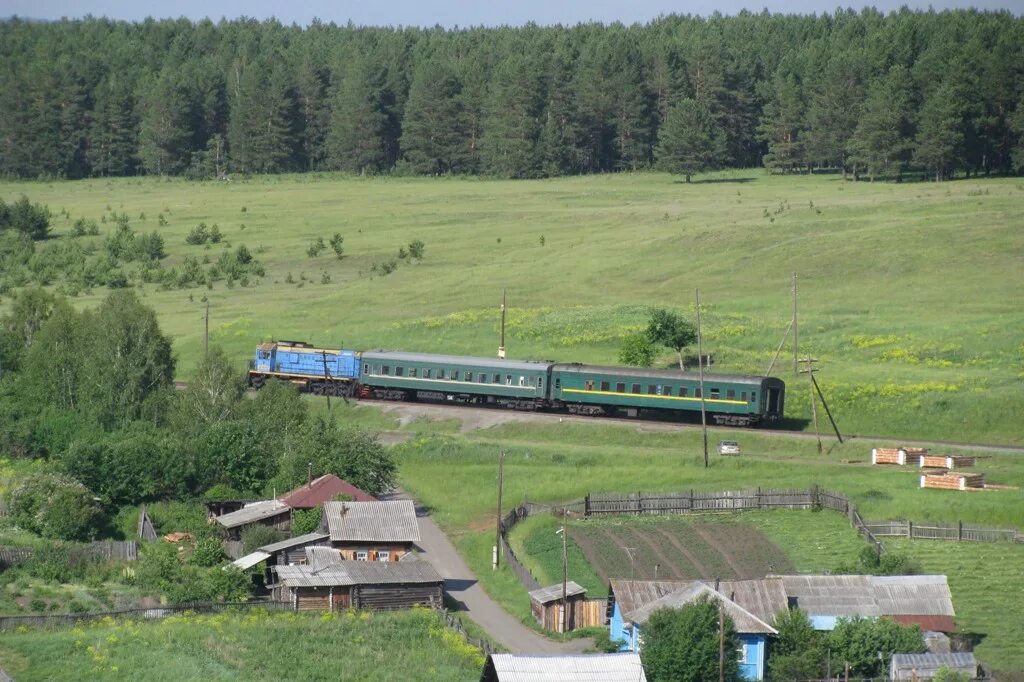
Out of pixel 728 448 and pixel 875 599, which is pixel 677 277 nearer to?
pixel 728 448

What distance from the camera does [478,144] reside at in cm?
19300

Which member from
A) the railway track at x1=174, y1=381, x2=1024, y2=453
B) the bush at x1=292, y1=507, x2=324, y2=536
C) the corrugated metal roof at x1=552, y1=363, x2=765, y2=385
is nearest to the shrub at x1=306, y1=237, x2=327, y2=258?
the railway track at x1=174, y1=381, x2=1024, y2=453

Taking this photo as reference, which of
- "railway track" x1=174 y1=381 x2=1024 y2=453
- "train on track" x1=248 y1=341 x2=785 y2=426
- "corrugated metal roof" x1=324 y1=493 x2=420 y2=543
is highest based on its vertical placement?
"train on track" x1=248 y1=341 x2=785 y2=426

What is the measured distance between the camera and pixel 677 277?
118625 millimetres

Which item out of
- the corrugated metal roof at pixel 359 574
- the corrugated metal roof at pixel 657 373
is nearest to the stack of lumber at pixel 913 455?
the corrugated metal roof at pixel 657 373

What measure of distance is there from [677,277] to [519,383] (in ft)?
113

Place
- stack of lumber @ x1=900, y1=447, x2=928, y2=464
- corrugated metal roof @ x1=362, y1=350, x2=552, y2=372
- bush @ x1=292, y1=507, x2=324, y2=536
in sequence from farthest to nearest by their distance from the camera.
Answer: corrugated metal roof @ x1=362, y1=350, x2=552, y2=372
stack of lumber @ x1=900, y1=447, x2=928, y2=464
bush @ x1=292, y1=507, x2=324, y2=536

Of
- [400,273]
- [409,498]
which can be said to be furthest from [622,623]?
[400,273]

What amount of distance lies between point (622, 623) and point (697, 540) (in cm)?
1287

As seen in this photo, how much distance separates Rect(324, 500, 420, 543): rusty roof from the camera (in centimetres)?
6244

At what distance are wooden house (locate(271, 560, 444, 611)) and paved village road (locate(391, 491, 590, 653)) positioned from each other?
5.67 ft

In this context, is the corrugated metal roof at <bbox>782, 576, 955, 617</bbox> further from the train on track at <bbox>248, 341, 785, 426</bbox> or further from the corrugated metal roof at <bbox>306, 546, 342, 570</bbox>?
the train on track at <bbox>248, 341, 785, 426</bbox>

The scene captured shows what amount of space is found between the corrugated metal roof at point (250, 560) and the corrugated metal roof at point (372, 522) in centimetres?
271

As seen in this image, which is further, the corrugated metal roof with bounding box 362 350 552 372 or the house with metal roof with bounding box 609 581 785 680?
the corrugated metal roof with bounding box 362 350 552 372
